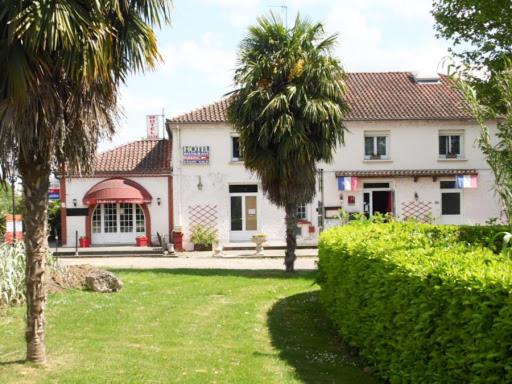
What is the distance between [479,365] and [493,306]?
43 centimetres

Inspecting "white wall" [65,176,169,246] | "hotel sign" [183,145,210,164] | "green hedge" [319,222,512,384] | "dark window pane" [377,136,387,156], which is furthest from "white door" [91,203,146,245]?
"green hedge" [319,222,512,384]

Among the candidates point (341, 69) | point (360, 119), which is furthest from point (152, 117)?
point (341, 69)

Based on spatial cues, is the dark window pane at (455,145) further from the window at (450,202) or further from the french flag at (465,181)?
the window at (450,202)

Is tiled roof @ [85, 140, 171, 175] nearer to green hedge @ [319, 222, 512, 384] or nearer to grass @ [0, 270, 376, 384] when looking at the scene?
grass @ [0, 270, 376, 384]

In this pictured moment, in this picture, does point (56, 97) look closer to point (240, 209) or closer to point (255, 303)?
point (255, 303)

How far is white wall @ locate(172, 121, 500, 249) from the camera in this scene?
29391 mm

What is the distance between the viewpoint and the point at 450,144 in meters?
30.3

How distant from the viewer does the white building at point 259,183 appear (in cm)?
2939

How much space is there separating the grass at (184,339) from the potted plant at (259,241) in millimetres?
12283

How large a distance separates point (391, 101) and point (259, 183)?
27.0ft

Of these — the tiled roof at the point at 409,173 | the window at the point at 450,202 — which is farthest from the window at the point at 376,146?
the window at the point at 450,202

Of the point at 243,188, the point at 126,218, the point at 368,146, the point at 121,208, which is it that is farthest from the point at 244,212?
the point at 368,146

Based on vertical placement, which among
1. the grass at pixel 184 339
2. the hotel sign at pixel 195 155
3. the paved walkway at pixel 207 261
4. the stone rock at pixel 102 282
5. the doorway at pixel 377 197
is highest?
the hotel sign at pixel 195 155

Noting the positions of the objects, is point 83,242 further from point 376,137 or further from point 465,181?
point 465,181
